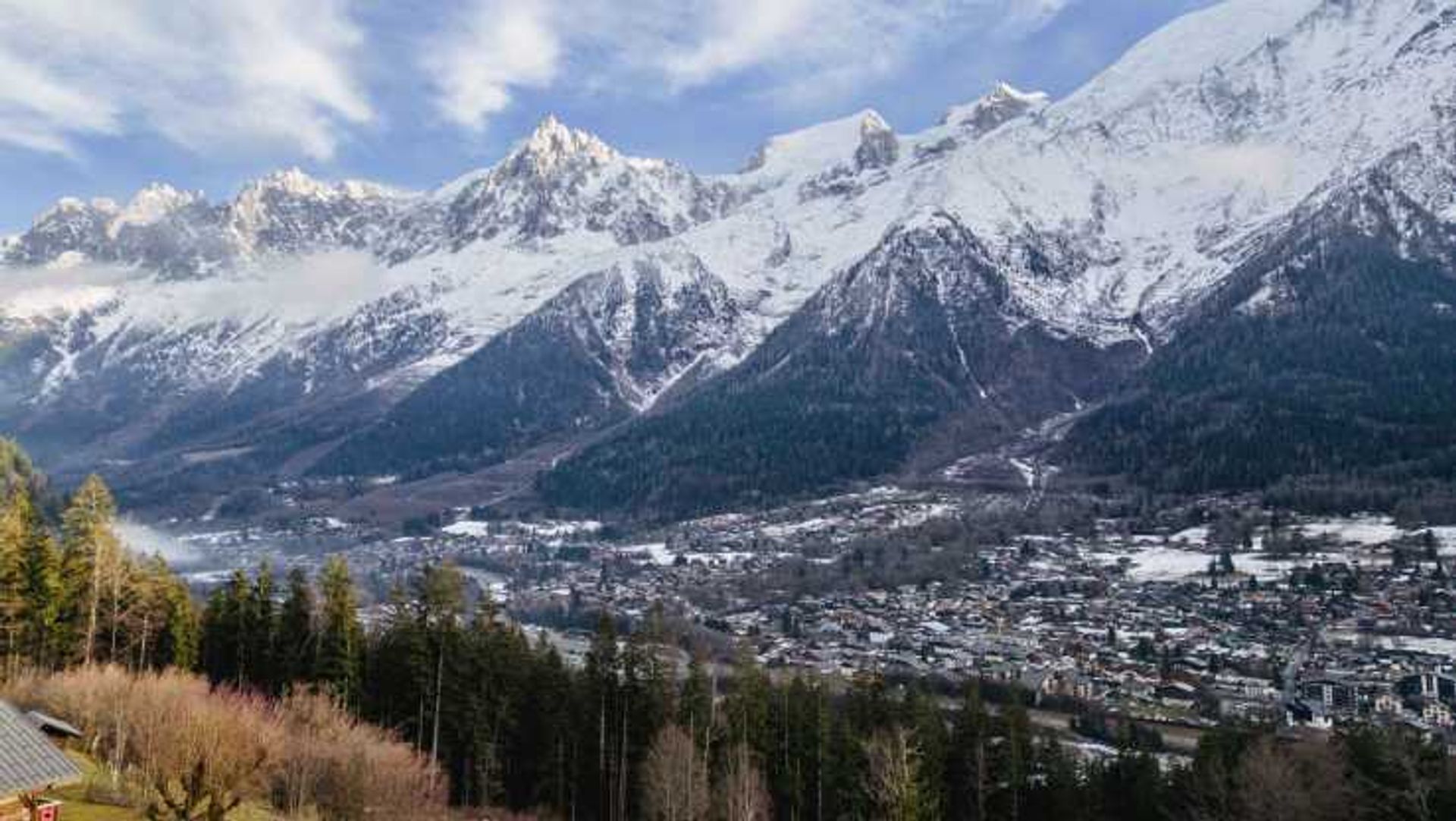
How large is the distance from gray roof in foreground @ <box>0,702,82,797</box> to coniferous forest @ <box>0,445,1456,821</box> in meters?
32.0

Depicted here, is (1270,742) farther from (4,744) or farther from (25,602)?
(25,602)

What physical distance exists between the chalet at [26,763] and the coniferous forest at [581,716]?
31674 mm

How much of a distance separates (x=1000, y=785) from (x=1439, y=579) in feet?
337

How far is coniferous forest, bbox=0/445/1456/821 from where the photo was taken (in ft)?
175

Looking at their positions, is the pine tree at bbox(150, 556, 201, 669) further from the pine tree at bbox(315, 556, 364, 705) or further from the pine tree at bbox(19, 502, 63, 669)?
the pine tree at bbox(315, 556, 364, 705)

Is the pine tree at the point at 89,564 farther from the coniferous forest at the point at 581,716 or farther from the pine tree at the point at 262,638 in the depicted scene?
the pine tree at the point at 262,638

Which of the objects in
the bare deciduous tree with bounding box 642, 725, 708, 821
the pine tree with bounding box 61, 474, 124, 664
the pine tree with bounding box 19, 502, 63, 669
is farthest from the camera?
the pine tree with bounding box 61, 474, 124, 664

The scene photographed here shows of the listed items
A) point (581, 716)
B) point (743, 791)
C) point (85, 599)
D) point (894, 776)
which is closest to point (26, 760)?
point (743, 791)

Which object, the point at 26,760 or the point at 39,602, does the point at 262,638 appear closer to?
the point at 39,602

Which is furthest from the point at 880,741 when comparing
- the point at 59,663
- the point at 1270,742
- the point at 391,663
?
the point at 59,663

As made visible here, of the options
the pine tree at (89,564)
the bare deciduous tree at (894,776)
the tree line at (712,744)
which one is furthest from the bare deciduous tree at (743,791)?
the pine tree at (89,564)

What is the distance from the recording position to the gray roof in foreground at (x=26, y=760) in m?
18.5

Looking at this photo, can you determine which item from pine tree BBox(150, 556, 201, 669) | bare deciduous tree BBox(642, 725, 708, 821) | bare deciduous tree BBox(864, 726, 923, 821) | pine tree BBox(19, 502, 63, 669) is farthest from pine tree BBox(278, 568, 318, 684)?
bare deciduous tree BBox(864, 726, 923, 821)

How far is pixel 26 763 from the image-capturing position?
18953mm
